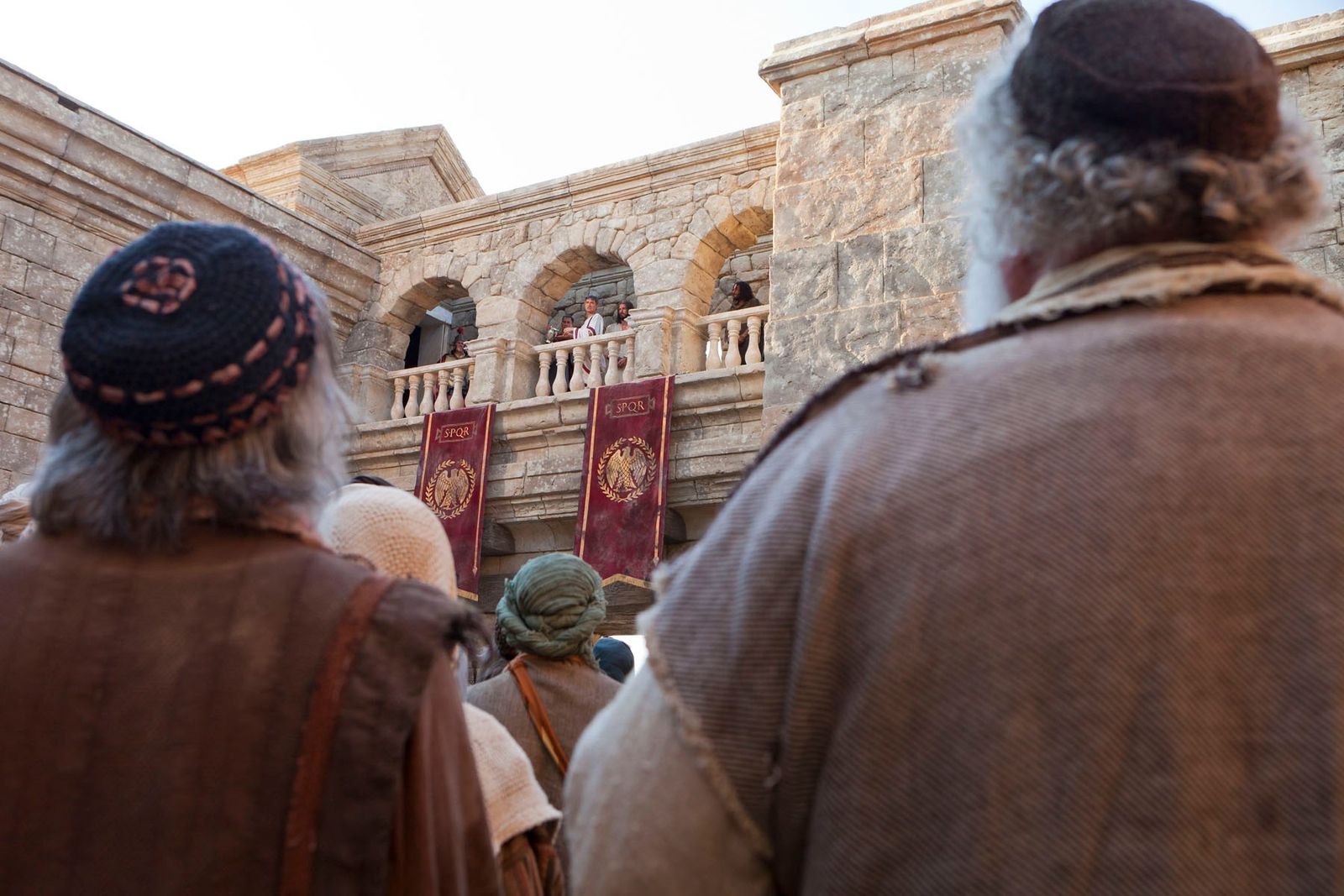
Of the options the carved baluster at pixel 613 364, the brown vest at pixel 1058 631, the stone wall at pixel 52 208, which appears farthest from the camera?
the carved baluster at pixel 613 364

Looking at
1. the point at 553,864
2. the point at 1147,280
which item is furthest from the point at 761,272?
the point at 1147,280

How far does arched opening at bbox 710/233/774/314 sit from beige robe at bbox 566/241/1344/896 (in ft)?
33.1

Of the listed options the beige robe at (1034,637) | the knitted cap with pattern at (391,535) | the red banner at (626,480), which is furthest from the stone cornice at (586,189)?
the beige robe at (1034,637)

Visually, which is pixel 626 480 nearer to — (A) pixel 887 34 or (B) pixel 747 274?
(B) pixel 747 274

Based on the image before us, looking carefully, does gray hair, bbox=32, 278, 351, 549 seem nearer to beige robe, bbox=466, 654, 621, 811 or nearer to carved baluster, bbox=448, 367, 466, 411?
beige robe, bbox=466, 654, 621, 811

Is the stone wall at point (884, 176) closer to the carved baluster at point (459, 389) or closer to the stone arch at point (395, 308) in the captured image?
the carved baluster at point (459, 389)

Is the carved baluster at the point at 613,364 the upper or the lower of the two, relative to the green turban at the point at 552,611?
upper

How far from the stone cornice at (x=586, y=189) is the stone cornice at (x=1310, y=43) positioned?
352 centimetres

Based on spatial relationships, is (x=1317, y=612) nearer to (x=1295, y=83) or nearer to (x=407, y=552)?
(x=407, y=552)

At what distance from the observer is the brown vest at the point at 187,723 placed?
3.51 ft

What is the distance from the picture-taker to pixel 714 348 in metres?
8.81

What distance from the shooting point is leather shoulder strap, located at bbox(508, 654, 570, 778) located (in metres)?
2.58

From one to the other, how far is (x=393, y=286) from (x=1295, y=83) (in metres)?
7.46

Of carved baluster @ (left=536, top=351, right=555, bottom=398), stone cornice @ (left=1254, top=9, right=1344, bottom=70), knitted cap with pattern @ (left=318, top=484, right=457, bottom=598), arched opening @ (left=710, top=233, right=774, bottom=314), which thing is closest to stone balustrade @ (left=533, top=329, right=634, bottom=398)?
carved baluster @ (left=536, top=351, right=555, bottom=398)
